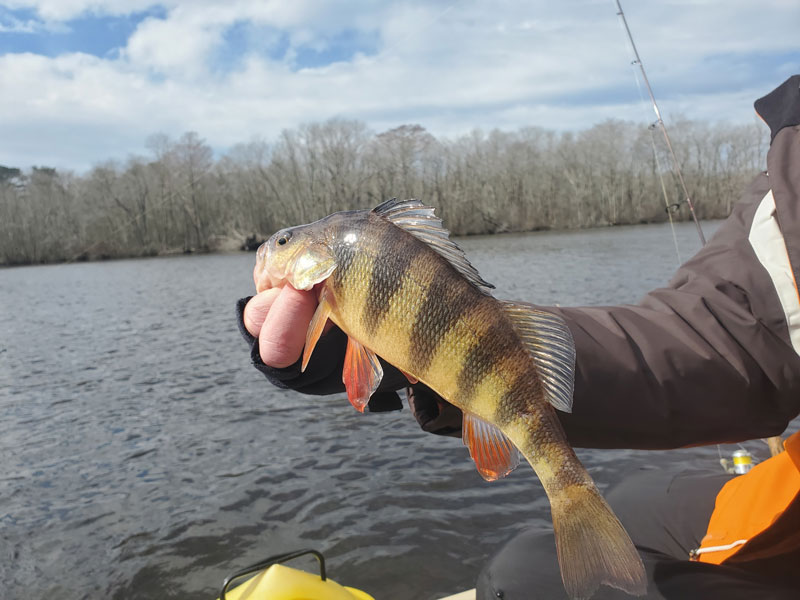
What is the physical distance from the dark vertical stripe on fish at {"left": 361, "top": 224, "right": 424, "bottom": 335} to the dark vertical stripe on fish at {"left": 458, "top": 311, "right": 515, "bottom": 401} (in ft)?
0.82

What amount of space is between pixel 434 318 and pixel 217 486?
6.14m

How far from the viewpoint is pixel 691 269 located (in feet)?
7.63

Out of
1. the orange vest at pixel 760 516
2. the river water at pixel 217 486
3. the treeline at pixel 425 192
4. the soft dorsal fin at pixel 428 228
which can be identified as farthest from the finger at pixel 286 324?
the treeline at pixel 425 192

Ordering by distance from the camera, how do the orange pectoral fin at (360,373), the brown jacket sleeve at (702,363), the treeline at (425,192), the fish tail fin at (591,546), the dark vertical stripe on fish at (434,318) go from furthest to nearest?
the treeline at (425,192) < the brown jacket sleeve at (702,363) < the orange pectoral fin at (360,373) < the dark vertical stripe on fish at (434,318) < the fish tail fin at (591,546)

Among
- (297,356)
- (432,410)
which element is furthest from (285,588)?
(297,356)

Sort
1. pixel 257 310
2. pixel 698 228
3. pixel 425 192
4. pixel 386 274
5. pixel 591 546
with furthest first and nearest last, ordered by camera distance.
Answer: pixel 425 192, pixel 698 228, pixel 257 310, pixel 386 274, pixel 591 546

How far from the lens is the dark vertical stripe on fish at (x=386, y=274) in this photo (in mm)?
1580

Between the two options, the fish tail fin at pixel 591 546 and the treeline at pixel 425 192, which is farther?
the treeline at pixel 425 192

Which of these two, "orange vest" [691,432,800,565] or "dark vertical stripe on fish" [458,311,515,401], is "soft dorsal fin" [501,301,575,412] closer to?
"dark vertical stripe on fish" [458,311,515,401]

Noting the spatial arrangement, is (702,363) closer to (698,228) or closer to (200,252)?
(698,228)

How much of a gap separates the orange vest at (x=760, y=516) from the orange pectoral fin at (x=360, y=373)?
1.75 metres

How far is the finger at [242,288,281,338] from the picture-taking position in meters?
1.81

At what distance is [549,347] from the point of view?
1560 mm

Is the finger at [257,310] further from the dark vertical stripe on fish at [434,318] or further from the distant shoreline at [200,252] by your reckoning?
the distant shoreline at [200,252]
